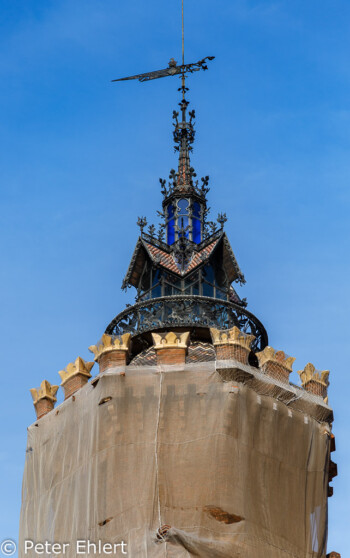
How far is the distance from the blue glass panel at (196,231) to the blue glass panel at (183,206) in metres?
0.53

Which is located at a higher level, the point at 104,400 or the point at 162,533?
the point at 104,400

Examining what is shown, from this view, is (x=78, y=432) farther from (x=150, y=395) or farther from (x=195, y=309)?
(x=195, y=309)

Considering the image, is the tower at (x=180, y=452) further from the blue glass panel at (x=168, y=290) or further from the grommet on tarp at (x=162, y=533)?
the blue glass panel at (x=168, y=290)

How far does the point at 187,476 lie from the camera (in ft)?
133

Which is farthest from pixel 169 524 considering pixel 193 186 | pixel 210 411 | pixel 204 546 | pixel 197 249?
pixel 193 186

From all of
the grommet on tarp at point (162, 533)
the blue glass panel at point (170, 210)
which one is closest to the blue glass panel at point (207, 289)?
the blue glass panel at point (170, 210)

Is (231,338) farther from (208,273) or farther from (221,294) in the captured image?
(208,273)

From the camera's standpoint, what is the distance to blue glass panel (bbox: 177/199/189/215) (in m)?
54.4

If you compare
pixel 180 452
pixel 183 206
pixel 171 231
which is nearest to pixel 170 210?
pixel 183 206

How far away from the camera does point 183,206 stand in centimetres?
5472

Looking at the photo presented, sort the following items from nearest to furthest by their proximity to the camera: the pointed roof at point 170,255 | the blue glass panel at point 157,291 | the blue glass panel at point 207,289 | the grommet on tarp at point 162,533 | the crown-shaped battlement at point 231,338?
the grommet on tarp at point 162,533
the crown-shaped battlement at point 231,338
the blue glass panel at point 207,289
the blue glass panel at point 157,291
the pointed roof at point 170,255

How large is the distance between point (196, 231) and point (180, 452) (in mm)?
14850

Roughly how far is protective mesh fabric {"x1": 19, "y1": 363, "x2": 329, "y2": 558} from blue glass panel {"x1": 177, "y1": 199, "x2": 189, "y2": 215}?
41.6ft

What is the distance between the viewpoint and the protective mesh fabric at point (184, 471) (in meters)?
39.9
